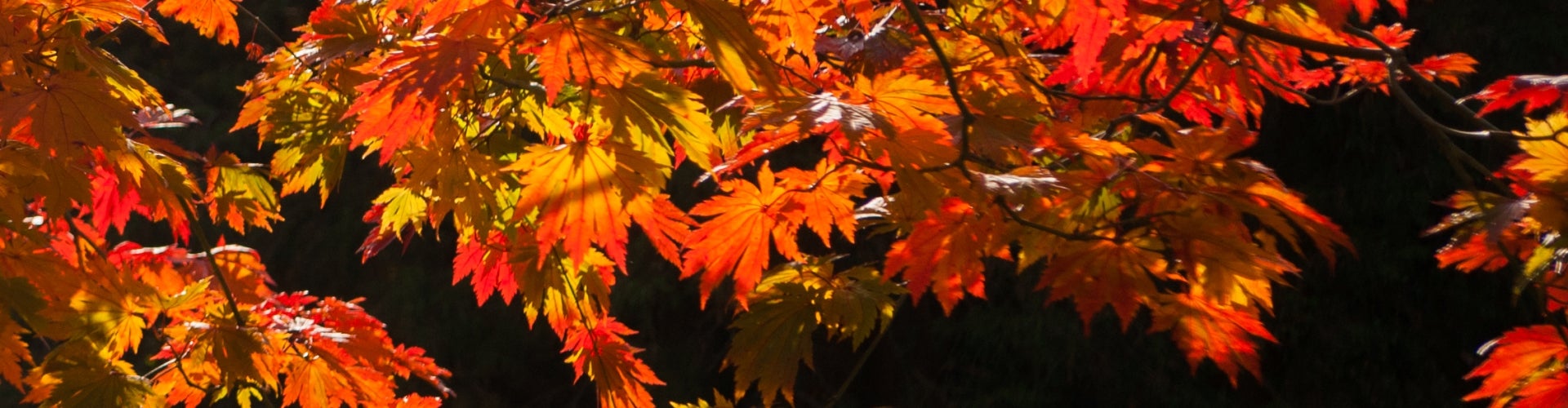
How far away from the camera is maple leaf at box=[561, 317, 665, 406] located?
244 cm

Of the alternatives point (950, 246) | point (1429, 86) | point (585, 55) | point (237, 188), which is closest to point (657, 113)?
point (585, 55)

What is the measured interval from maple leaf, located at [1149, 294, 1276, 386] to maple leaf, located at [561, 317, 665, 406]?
1.18 m

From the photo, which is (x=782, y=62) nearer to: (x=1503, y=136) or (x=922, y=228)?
(x=922, y=228)

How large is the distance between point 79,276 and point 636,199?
1.31 meters

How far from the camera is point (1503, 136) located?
1.47m

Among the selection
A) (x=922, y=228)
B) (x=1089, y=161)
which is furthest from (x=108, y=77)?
(x=1089, y=161)

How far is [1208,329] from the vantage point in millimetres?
1493

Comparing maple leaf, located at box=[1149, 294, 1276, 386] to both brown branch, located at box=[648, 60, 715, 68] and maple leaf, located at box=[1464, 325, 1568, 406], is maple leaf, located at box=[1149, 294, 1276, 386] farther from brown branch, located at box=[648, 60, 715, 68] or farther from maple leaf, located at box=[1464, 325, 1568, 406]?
brown branch, located at box=[648, 60, 715, 68]

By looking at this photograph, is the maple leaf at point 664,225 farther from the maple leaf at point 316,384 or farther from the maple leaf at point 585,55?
the maple leaf at point 316,384

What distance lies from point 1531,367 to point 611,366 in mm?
1578

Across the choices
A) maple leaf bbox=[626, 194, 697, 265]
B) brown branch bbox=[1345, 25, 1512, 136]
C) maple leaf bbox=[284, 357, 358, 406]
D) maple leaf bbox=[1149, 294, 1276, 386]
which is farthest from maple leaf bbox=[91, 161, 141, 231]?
brown branch bbox=[1345, 25, 1512, 136]

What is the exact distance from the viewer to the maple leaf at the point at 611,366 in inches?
96.0

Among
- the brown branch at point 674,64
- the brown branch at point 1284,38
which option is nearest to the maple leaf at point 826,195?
the brown branch at point 674,64

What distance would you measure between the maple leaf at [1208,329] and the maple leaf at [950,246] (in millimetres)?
223
